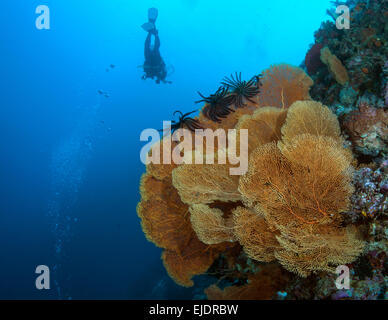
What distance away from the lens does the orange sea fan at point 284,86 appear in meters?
5.78

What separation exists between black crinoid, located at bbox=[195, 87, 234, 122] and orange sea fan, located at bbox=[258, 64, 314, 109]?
97 centimetres

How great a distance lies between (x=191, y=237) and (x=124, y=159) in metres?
40.9

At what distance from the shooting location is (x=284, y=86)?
19.4ft

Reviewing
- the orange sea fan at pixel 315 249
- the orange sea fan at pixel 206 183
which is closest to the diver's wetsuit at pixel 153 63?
the orange sea fan at pixel 206 183

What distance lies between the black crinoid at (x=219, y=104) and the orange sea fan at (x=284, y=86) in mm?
971

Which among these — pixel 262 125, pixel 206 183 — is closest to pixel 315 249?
pixel 206 183

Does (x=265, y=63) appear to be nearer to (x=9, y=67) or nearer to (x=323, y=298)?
(x=9, y=67)

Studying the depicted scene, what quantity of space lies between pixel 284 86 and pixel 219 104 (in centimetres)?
193

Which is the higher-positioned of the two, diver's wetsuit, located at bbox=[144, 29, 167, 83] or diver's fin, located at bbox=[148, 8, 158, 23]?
diver's fin, located at bbox=[148, 8, 158, 23]

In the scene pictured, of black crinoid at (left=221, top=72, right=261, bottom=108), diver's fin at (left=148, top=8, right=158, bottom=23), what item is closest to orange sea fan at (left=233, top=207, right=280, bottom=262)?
black crinoid at (left=221, top=72, right=261, bottom=108)

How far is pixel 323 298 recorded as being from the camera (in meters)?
2.98

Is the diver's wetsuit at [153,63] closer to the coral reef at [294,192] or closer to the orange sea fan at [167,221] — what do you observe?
the coral reef at [294,192]

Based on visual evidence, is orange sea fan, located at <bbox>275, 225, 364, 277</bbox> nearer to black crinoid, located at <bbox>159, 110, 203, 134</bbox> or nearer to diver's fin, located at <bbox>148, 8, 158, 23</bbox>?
black crinoid, located at <bbox>159, 110, 203, 134</bbox>

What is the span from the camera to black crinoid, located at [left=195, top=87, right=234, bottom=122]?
522 cm
